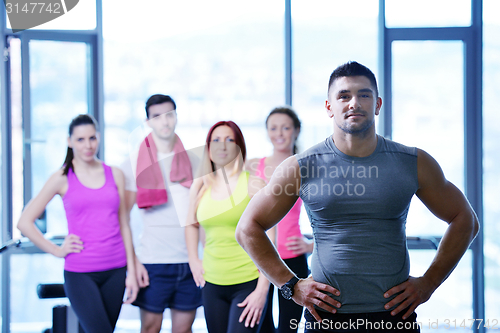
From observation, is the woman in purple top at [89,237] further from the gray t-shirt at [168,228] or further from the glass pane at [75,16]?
the glass pane at [75,16]

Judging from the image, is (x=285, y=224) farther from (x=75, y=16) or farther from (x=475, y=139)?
(x=75, y=16)

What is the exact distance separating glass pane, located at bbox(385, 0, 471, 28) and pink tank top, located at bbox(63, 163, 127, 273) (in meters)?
2.25

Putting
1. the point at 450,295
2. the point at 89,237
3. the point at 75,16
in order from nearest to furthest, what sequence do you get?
the point at 89,237
the point at 75,16
the point at 450,295

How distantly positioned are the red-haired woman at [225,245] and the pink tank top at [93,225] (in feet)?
1.40

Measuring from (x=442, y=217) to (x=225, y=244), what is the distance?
3.12ft

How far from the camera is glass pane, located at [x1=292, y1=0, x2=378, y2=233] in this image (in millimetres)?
2752

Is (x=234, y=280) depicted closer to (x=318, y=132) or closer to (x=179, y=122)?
(x=179, y=122)

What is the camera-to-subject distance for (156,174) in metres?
2.02

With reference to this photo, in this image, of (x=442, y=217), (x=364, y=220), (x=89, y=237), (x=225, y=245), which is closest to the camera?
(x=364, y=220)

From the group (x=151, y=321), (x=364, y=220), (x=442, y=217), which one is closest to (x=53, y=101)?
(x=151, y=321)

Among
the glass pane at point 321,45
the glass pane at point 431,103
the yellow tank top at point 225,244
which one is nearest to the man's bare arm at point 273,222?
the yellow tank top at point 225,244

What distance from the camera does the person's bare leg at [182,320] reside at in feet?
6.70

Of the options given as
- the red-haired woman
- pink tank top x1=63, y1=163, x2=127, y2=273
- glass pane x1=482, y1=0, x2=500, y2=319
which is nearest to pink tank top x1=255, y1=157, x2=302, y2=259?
the red-haired woman

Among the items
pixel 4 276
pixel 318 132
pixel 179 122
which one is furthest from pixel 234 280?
pixel 4 276
